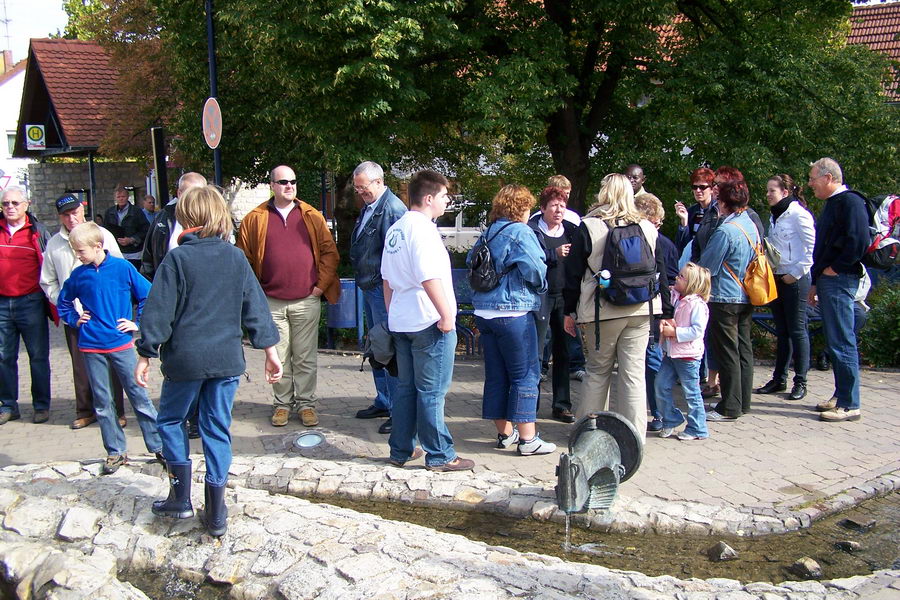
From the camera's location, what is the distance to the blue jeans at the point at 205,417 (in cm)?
441

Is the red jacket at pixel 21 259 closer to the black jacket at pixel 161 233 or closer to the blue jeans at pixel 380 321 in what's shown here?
the black jacket at pixel 161 233

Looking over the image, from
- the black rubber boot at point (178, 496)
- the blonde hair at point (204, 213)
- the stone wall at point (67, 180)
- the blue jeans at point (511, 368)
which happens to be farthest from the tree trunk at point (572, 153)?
the stone wall at point (67, 180)

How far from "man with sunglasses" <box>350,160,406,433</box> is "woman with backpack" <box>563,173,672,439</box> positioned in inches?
57.5

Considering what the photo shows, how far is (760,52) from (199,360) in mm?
9567

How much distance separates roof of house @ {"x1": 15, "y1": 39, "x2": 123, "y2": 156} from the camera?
23.3 m

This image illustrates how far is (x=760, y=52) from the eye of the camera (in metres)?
11.3

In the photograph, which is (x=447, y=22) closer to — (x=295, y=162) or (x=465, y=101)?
(x=465, y=101)

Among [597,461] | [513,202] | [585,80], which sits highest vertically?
[585,80]

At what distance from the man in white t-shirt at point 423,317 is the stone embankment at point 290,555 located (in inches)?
15.3

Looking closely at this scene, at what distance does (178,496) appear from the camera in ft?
14.9

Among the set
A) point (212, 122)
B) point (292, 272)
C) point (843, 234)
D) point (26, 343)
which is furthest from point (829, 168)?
point (212, 122)

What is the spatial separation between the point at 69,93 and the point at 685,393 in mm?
23063

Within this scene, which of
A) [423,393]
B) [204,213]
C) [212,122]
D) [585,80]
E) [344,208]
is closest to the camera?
[204,213]

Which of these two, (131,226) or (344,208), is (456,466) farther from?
(344,208)
